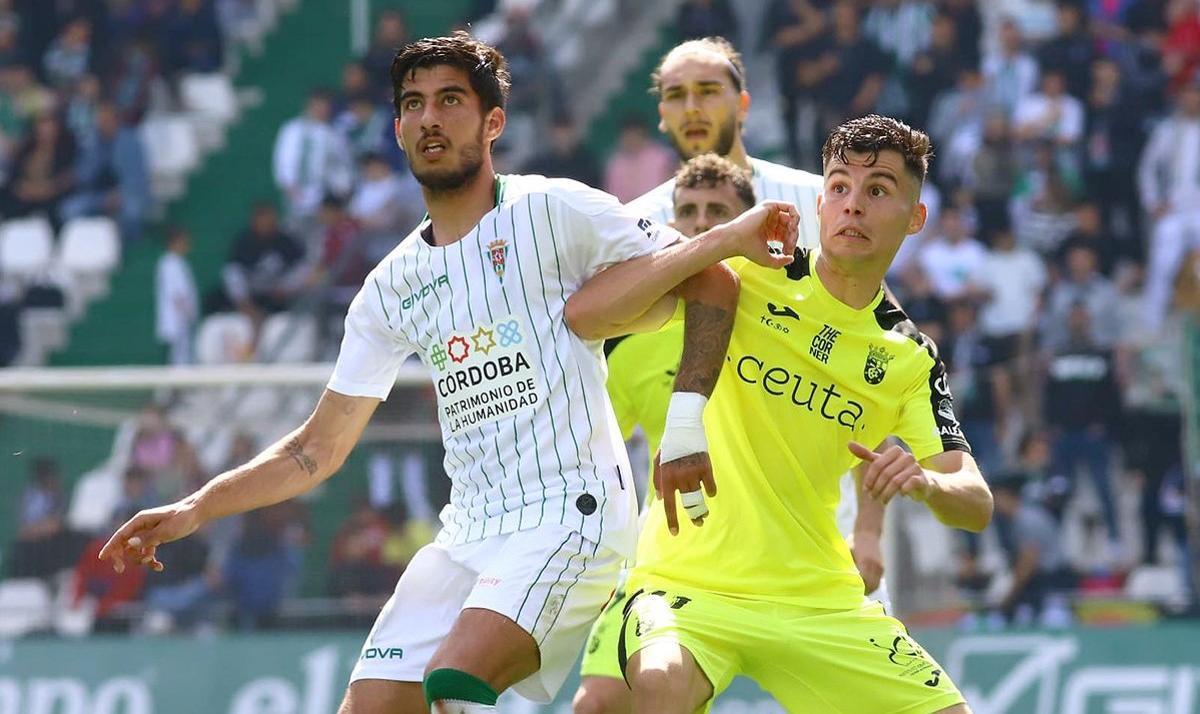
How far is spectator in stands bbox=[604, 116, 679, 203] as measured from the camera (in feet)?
50.0

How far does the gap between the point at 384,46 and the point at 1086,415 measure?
9004 millimetres

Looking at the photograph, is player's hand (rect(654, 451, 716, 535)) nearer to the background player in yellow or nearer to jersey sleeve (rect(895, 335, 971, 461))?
the background player in yellow

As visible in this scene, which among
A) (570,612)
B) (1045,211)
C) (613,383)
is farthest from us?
(1045,211)

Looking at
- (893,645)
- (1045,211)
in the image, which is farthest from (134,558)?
(1045,211)

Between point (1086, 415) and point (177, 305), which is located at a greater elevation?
point (177, 305)

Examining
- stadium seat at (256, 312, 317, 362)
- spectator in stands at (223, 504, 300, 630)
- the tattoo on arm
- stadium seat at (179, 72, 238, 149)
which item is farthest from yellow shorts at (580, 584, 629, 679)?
stadium seat at (179, 72, 238, 149)

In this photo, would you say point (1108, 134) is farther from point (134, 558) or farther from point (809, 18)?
point (134, 558)

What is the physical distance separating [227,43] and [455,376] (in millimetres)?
14345

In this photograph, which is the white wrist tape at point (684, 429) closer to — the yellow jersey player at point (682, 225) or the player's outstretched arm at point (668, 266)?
the player's outstretched arm at point (668, 266)

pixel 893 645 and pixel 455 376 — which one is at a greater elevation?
pixel 455 376

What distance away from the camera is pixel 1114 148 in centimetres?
1516

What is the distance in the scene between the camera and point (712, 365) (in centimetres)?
553

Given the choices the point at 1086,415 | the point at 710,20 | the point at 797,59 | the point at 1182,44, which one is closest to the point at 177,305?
the point at 710,20

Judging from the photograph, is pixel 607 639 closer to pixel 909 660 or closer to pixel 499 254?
pixel 909 660
